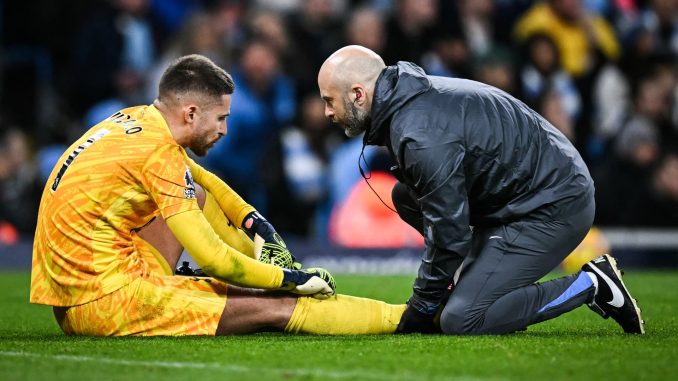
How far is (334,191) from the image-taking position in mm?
13219

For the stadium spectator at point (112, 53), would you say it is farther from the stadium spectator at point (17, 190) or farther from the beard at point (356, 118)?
the beard at point (356, 118)

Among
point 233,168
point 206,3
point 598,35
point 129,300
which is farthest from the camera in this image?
point 598,35

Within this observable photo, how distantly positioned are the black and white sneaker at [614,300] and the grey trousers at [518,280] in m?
0.06

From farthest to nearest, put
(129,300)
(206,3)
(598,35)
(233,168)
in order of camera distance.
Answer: (598,35) < (206,3) < (233,168) < (129,300)

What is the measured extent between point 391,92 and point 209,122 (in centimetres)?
100

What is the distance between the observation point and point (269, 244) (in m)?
6.37

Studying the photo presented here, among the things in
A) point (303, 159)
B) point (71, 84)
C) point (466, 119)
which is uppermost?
point (466, 119)

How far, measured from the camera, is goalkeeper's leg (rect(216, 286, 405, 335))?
6.02 metres

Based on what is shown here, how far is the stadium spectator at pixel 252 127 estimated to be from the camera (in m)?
12.8

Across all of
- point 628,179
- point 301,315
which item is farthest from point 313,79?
point 301,315

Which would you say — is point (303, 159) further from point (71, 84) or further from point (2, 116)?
point (2, 116)

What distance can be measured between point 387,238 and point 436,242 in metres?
7.44

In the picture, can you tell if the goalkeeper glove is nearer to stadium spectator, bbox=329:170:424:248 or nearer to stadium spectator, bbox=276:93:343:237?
stadium spectator, bbox=329:170:424:248

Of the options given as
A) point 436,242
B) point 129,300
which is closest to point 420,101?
point 436,242
